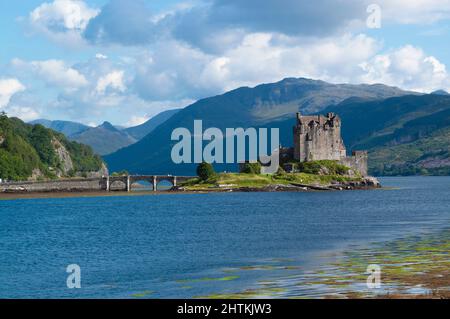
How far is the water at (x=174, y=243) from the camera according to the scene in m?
46.5

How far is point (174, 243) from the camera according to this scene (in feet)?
240

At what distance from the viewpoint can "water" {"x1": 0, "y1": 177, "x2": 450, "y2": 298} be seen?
46.5 meters

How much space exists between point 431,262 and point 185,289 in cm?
1699

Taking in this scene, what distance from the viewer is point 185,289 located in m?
43.3

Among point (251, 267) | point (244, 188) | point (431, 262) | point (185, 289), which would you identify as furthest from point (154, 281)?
point (244, 188)

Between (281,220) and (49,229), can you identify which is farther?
(281,220)
